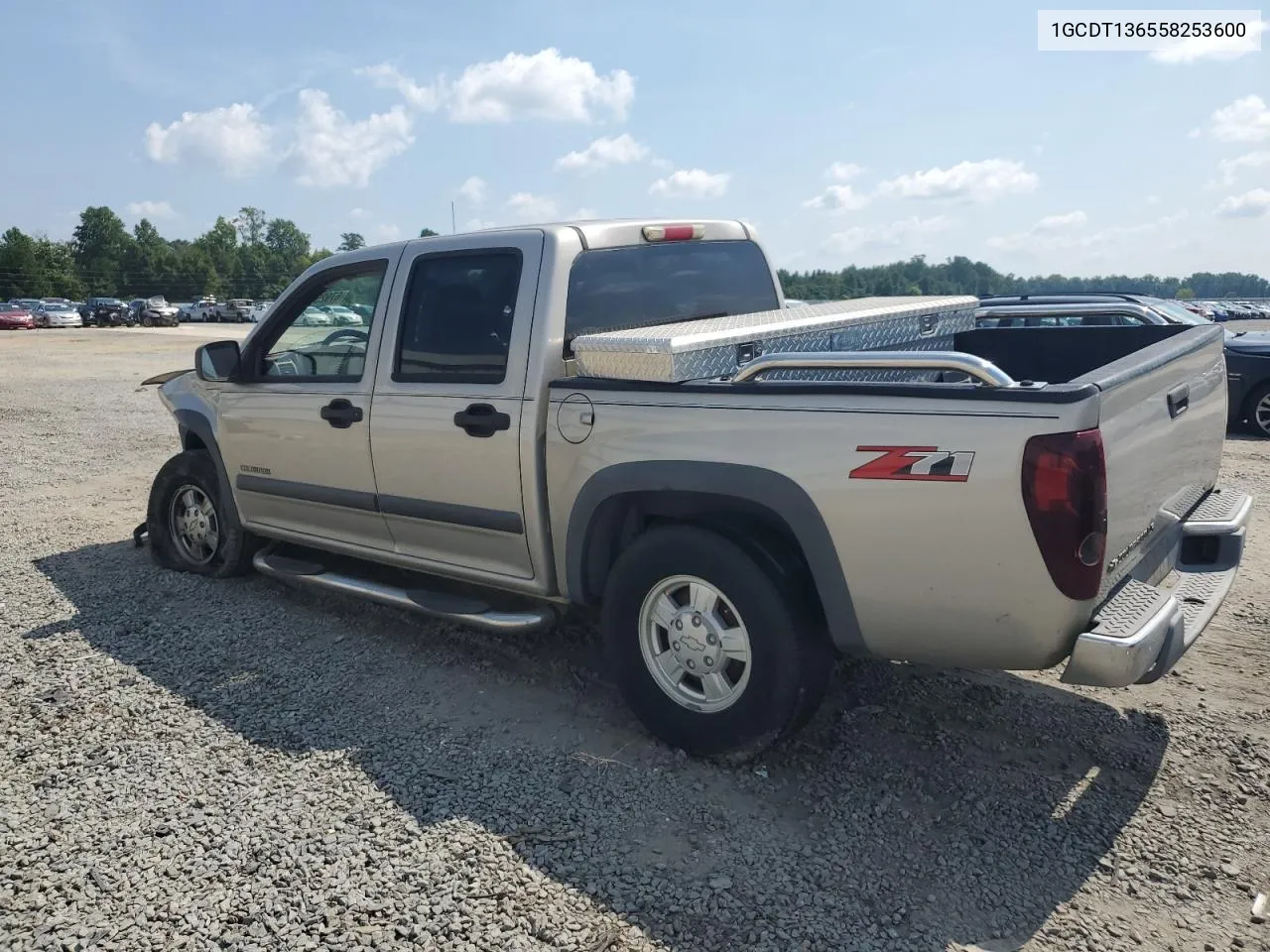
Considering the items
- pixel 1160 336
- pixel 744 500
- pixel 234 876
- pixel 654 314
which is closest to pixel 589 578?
pixel 744 500

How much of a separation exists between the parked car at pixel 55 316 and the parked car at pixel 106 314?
1.14 metres

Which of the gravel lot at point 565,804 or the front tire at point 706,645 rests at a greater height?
the front tire at point 706,645

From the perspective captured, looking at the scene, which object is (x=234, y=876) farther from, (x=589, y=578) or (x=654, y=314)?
(x=654, y=314)

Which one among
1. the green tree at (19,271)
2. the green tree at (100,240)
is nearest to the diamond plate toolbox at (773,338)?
the green tree at (19,271)

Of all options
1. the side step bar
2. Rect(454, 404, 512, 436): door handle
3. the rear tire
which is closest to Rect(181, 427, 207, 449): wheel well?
the side step bar

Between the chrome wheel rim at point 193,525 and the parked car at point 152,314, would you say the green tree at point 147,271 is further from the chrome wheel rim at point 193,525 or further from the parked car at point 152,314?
the chrome wheel rim at point 193,525

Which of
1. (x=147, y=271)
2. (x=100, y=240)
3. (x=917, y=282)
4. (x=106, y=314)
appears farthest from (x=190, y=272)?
(x=917, y=282)

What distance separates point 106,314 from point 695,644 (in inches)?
2375

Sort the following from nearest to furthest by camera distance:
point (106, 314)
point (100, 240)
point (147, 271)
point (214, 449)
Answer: point (214, 449) → point (106, 314) → point (147, 271) → point (100, 240)

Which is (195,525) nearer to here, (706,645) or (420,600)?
(420,600)

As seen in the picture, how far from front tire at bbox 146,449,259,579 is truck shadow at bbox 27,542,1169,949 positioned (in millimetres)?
749

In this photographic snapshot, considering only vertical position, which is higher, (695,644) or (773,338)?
(773,338)

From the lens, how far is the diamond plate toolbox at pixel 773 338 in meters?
3.53

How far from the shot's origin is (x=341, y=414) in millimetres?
4605
